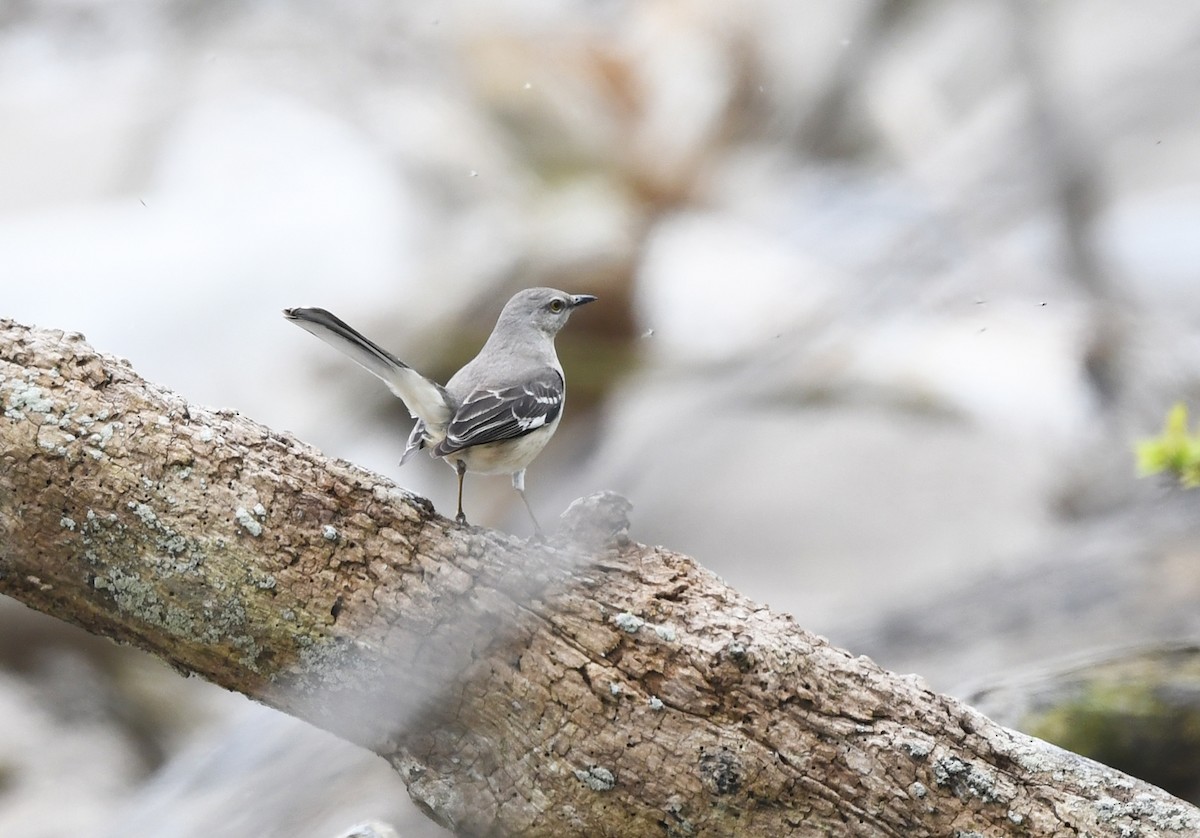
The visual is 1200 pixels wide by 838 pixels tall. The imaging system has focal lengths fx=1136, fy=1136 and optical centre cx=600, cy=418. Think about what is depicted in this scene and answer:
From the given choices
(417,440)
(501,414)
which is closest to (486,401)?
(501,414)

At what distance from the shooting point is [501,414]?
112 inches

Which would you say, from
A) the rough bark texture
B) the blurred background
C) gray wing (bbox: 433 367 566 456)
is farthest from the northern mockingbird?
the blurred background

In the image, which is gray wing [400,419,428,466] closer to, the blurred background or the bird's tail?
the bird's tail

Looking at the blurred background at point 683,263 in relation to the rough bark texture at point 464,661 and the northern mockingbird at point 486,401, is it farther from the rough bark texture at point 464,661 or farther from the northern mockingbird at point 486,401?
the rough bark texture at point 464,661

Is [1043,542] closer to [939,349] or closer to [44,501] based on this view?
[939,349]

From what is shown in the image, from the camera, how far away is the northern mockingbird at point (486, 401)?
2617mm

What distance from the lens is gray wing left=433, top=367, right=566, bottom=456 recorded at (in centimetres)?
274

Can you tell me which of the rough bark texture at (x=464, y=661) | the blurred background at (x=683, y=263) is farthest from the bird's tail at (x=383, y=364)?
the blurred background at (x=683, y=263)

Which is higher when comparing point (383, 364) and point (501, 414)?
point (501, 414)

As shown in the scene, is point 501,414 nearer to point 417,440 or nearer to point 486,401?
point 486,401

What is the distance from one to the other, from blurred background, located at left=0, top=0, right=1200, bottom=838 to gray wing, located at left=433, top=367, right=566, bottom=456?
1949 mm

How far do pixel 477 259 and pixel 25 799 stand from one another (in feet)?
11.4

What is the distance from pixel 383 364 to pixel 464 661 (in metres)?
0.81

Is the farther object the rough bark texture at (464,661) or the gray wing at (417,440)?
the gray wing at (417,440)
